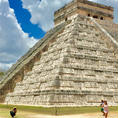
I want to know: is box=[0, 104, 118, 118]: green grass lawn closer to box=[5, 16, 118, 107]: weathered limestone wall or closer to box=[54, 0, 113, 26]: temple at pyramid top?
box=[5, 16, 118, 107]: weathered limestone wall

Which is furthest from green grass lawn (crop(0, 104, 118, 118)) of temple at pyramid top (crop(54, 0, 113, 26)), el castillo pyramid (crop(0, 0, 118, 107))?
temple at pyramid top (crop(54, 0, 113, 26))

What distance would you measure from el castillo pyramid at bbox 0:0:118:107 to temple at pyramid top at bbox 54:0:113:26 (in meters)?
3.45

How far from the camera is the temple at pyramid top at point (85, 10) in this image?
2733cm

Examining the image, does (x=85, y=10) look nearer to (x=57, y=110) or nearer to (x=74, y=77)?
(x=74, y=77)

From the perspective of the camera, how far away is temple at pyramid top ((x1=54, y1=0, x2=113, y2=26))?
89.7 ft

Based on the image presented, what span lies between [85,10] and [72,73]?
44.3ft

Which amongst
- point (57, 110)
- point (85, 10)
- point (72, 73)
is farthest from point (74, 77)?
point (85, 10)

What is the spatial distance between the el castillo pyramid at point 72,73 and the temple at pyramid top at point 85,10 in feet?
11.3

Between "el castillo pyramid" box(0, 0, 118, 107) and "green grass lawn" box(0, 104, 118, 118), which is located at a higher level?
"el castillo pyramid" box(0, 0, 118, 107)

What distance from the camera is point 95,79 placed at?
55.6ft

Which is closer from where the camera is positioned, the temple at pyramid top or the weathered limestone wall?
the weathered limestone wall

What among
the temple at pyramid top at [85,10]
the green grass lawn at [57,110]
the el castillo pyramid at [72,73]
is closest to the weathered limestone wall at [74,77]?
the el castillo pyramid at [72,73]

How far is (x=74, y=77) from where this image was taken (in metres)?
16.1

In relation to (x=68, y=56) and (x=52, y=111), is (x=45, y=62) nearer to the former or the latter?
(x=68, y=56)
